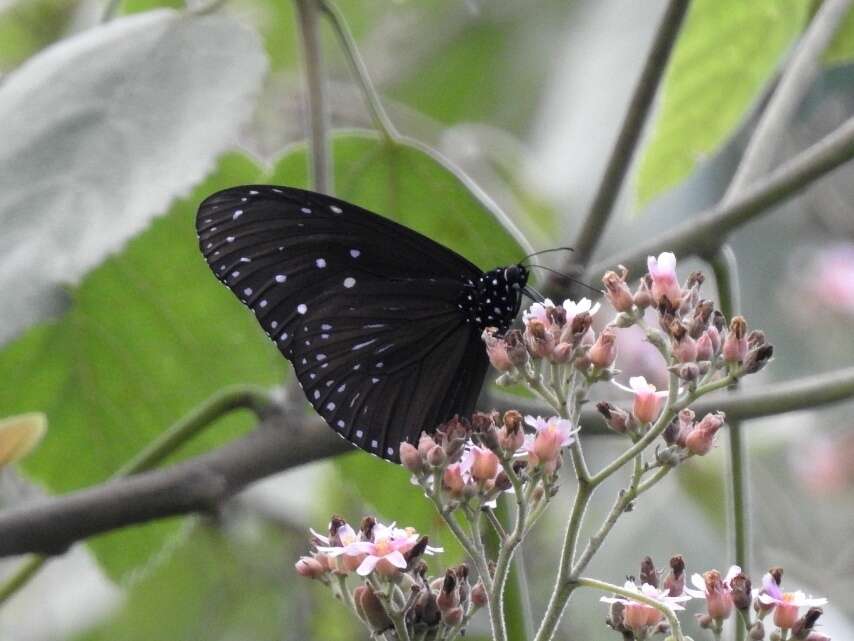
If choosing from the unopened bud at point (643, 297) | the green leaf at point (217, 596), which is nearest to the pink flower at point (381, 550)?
the unopened bud at point (643, 297)

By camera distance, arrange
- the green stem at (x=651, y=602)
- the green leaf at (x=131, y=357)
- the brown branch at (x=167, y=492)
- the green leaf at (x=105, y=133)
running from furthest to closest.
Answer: the green leaf at (x=131, y=357) → the brown branch at (x=167, y=492) → the green leaf at (x=105, y=133) → the green stem at (x=651, y=602)

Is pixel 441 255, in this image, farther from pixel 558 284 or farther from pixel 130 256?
pixel 130 256

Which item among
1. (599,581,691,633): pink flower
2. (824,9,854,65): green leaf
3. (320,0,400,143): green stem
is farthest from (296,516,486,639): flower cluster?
(824,9,854,65): green leaf

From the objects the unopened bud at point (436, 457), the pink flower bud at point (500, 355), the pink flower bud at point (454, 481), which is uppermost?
the pink flower bud at point (500, 355)

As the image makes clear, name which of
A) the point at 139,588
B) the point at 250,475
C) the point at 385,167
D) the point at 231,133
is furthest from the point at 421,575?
the point at 139,588

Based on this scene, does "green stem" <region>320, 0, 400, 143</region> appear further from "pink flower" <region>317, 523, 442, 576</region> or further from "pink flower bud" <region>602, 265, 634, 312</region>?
"pink flower" <region>317, 523, 442, 576</region>

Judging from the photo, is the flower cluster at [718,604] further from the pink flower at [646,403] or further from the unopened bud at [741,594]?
the pink flower at [646,403]
